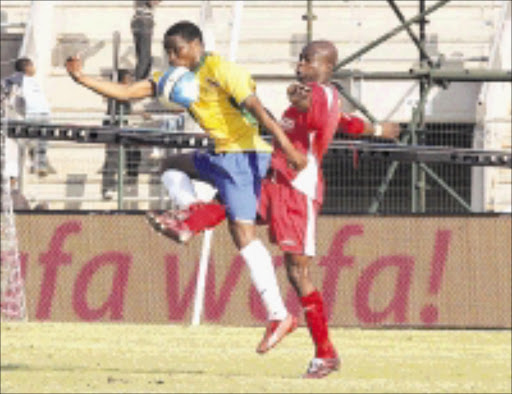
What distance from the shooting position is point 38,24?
1111 inches

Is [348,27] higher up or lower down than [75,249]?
higher up

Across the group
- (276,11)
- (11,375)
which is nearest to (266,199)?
(11,375)

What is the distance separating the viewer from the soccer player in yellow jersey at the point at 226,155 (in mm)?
12953

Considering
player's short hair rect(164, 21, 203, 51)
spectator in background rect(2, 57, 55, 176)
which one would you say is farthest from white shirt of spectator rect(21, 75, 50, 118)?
player's short hair rect(164, 21, 203, 51)

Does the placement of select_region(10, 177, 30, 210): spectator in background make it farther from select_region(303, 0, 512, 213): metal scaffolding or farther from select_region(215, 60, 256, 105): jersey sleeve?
select_region(215, 60, 256, 105): jersey sleeve

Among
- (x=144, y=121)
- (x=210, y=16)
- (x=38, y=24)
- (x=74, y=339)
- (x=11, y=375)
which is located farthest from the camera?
(x=38, y=24)

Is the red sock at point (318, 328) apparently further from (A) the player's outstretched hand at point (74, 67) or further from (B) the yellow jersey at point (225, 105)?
(A) the player's outstretched hand at point (74, 67)

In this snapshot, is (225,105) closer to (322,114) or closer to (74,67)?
(322,114)

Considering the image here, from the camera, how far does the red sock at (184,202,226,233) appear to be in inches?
506

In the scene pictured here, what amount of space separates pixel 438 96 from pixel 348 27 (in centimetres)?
178

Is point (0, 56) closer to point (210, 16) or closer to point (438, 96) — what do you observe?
point (210, 16)

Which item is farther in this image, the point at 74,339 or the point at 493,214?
the point at 493,214

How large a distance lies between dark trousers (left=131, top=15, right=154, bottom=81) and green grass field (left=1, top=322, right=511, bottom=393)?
4.34 meters

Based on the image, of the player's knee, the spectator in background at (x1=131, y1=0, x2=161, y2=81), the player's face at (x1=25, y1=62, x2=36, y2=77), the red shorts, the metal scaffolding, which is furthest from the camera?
the spectator in background at (x1=131, y1=0, x2=161, y2=81)
